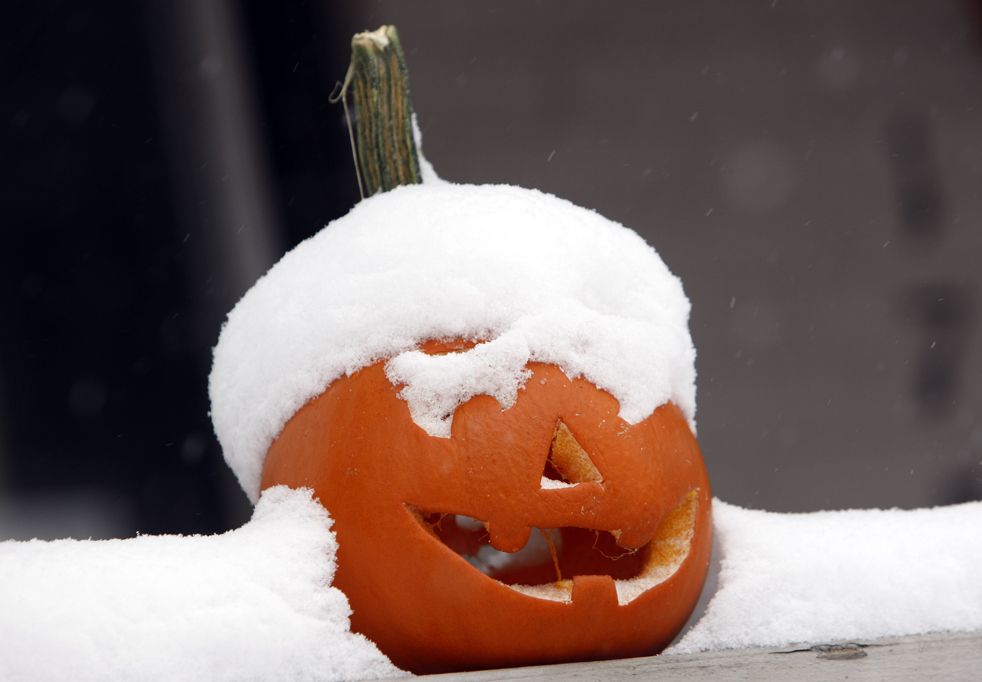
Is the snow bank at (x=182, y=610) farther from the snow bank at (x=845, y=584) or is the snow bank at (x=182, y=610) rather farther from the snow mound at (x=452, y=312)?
the snow bank at (x=845, y=584)

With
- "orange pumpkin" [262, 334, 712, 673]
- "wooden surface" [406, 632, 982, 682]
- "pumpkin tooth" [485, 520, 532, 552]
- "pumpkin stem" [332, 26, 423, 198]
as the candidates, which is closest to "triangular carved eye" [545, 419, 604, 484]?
"orange pumpkin" [262, 334, 712, 673]

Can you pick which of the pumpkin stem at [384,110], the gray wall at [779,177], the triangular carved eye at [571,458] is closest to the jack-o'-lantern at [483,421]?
the triangular carved eye at [571,458]

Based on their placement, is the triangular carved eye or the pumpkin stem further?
the pumpkin stem

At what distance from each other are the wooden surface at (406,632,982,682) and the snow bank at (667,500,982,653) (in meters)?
0.06

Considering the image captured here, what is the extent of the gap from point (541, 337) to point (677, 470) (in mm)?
273

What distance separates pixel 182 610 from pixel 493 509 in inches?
14.8

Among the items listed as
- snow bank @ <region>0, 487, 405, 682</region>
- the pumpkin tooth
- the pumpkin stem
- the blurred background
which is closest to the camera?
snow bank @ <region>0, 487, 405, 682</region>

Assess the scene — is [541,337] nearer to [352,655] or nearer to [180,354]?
[352,655]

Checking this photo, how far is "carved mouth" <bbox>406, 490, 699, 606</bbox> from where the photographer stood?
100 cm

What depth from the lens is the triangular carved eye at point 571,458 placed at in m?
1.00

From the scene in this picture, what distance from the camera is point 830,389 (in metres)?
2.67

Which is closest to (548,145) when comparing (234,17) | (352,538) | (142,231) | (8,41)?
(234,17)

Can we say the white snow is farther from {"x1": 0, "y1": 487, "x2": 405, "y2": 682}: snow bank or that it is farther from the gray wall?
the gray wall

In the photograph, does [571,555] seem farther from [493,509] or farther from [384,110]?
[384,110]
